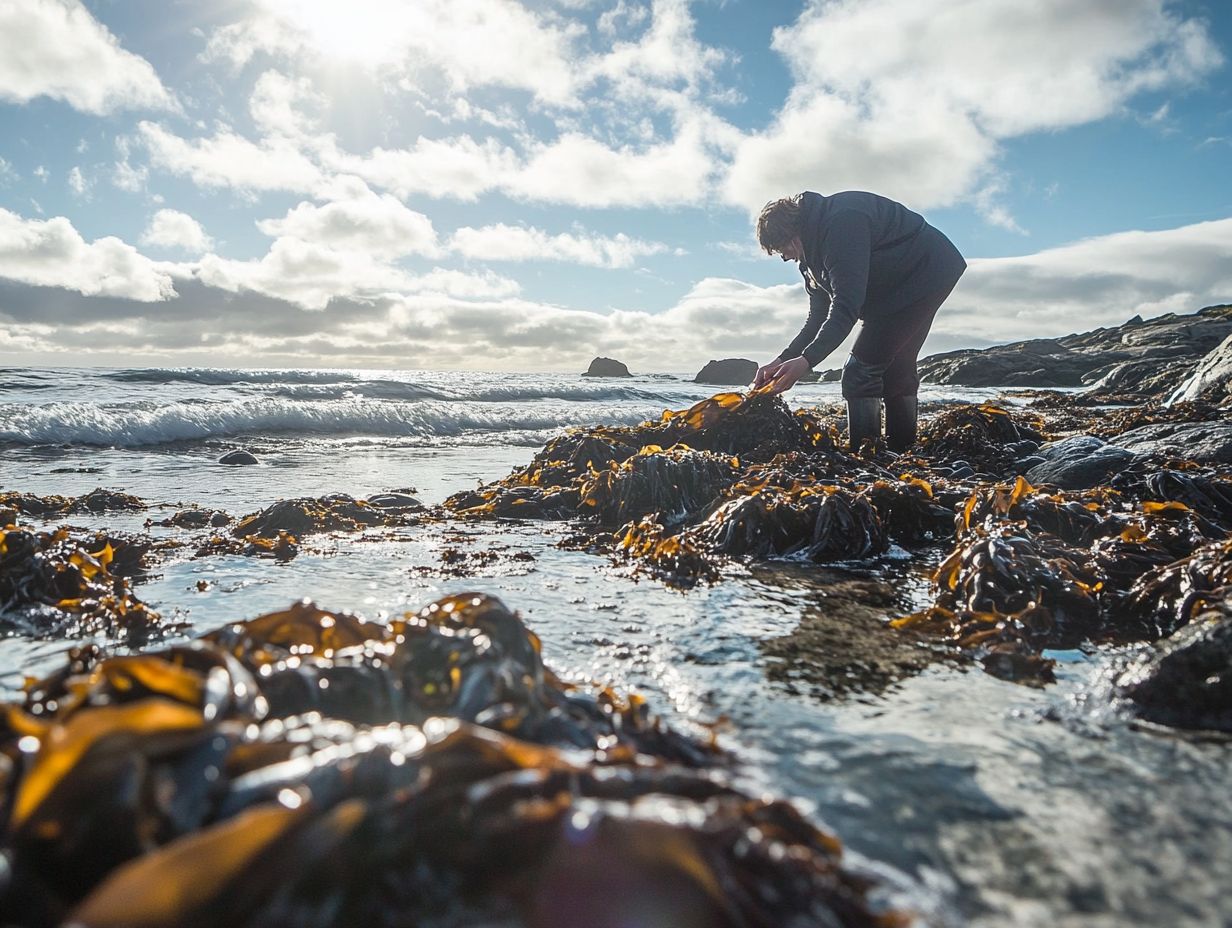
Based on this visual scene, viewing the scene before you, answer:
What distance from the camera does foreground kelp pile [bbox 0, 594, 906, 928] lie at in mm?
817

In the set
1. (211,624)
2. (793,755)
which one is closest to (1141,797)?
(793,755)

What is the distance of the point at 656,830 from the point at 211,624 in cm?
206

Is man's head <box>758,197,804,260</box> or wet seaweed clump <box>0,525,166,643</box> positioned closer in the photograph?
wet seaweed clump <box>0,525,166,643</box>

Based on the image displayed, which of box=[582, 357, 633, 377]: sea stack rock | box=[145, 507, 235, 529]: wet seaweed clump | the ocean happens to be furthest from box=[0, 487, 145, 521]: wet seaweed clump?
box=[582, 357, 633, 377]: sea stack rock

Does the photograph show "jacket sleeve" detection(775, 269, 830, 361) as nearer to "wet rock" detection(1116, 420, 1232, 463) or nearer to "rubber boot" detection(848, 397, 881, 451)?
"rubber boot" detection(848, 397, 881, 451)

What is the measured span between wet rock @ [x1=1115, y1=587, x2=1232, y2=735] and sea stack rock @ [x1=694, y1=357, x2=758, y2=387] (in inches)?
1922

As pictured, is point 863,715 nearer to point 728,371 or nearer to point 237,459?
point 237,459

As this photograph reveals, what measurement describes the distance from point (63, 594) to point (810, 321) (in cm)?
495

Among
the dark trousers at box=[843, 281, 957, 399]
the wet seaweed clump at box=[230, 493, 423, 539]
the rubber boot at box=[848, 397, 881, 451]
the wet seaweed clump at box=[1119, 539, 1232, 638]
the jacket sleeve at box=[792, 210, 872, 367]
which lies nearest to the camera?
the wet seaweed clump at box=[1119, 539, 1232, 638]

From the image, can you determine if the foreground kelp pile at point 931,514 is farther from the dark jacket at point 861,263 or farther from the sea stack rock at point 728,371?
the sea stack rock at point 728,371

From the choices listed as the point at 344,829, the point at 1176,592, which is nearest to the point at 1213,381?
the point at 1176,592

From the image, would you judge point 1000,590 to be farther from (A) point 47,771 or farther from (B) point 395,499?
(B) point 395,499

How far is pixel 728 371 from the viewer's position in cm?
5119

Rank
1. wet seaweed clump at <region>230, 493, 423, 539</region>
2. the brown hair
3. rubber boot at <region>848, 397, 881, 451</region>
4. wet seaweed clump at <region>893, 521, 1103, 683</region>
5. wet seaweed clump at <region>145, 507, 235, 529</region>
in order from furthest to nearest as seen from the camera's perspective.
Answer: rubber boot at <region>848, 397, 881, 451</region> → the brown hair → wet seaweed clump at <region>145, 507, 235, 529</region> → wet seaweed clump at <region>230, 493, 423, 539</region> → wet seaweed clump at <region>893, 521, 1103, 683</region>
